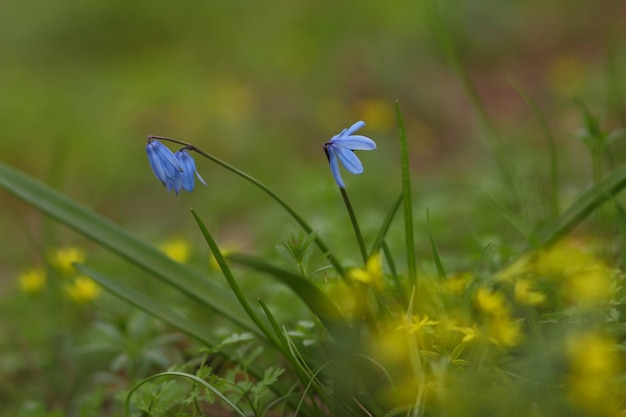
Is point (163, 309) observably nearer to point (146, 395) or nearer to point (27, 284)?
point (146, 395)

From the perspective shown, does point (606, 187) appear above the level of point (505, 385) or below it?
above

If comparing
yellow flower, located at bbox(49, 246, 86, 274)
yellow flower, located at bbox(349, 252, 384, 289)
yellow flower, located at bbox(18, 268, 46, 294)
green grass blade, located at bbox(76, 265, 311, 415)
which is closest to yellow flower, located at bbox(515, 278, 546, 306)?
yellow flower, located at bbox(349, 252, 384, 289)

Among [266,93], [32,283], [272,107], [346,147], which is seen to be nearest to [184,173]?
[346,147]

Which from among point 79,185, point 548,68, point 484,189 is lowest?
point 79,185

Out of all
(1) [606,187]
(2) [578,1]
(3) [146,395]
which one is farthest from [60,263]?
(2) [578,1]

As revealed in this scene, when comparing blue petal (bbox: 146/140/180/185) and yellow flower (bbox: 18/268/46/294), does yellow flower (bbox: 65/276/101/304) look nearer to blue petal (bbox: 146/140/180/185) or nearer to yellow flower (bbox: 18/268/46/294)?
yellow flower (bbox: 18/268/46/294)

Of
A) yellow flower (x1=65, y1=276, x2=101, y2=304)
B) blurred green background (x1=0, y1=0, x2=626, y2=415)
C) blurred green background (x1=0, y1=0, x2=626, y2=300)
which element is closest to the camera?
yellow flower (x1=65, y1=276, x2=101, y2=304)

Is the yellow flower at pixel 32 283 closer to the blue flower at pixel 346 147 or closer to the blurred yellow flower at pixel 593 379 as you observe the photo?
the blue flower at pixel 346 147

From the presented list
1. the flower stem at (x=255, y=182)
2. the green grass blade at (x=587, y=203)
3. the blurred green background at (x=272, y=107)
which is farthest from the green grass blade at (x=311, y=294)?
the blurred green background at (x=272, y=107)
